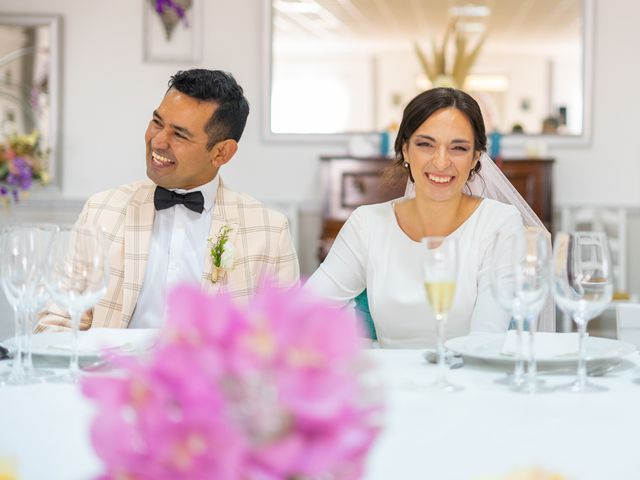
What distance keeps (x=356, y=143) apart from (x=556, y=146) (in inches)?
50.7

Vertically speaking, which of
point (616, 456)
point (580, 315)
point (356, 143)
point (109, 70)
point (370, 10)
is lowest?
point (616, 456)

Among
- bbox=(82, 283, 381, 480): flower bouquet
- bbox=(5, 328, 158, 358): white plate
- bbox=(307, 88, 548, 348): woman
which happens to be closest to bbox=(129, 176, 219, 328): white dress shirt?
bbox=(307, 88, 548, 348): woman

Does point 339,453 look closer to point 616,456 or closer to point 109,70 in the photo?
point 616,456

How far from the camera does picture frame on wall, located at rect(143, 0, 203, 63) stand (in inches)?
230

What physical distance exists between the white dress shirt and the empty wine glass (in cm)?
108

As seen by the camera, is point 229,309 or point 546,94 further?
point 546,94

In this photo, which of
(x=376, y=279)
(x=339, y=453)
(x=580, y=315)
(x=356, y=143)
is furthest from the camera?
(x=356, y=143)

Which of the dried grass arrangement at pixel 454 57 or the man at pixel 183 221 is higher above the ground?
the dried grass arrangement at pixel 454 57

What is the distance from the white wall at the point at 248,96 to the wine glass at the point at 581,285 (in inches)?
176

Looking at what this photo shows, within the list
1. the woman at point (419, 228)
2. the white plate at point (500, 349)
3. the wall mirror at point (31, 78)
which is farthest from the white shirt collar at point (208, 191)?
the wall mirror at point (31, 78)

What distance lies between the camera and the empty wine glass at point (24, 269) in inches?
58.8

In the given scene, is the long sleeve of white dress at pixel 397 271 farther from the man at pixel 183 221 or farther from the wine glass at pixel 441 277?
the wine glass at pixel 441 277

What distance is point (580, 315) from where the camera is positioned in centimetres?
149

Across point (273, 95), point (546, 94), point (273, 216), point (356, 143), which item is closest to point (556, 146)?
point (546, 94)
